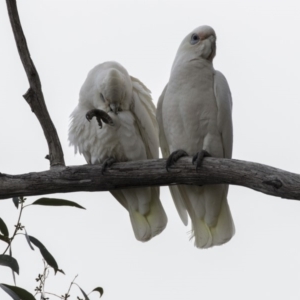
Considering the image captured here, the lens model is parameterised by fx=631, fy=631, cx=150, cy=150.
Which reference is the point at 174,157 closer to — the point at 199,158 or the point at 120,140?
the point at 199,158

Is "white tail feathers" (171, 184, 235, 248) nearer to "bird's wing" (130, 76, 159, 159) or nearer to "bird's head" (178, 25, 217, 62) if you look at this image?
"bird's wing" (130, 76, 159, 159)

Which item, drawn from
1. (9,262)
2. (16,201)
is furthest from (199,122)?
(9,262)

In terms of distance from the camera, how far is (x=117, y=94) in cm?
332

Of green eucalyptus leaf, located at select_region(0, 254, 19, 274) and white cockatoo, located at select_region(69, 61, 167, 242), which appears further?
white cockatoo, located at select_region(69, 61, 167, 242)

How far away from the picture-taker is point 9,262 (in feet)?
7.43

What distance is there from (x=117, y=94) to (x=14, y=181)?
0.76m

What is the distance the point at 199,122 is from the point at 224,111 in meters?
0.14

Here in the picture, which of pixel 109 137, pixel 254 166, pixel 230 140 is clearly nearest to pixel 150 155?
pixel 109 137

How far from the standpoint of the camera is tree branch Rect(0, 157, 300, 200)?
105 inches

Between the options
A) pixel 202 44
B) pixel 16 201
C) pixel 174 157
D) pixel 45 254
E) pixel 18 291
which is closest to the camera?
pixel 18 291

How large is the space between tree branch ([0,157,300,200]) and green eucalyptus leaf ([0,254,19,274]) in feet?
2.06

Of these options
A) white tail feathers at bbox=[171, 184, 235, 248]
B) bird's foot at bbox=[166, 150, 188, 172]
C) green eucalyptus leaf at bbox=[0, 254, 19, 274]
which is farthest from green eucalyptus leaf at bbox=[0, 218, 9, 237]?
white tail feathers at bbox=[171, 184, 235, 248]

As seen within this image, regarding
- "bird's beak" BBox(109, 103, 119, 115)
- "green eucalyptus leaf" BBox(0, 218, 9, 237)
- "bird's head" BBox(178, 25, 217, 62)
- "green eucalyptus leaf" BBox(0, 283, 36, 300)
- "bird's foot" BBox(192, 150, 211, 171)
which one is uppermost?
"bird's head" BBox(178, 25, 217, 62)

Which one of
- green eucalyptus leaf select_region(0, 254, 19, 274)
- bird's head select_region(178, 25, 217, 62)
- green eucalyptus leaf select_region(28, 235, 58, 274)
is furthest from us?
bird's head select_region(178, 25, 217, 62)
